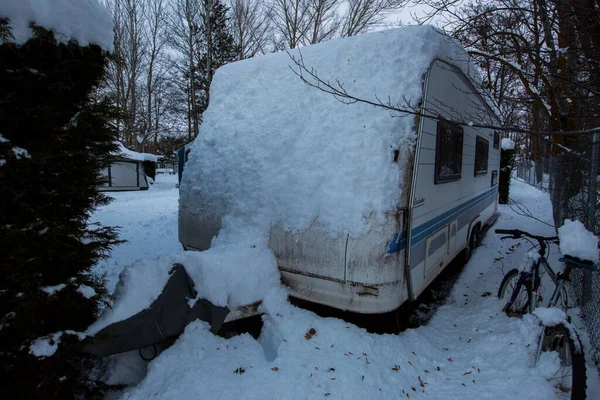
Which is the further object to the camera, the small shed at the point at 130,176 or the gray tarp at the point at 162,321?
the small shed at the point at 130,176

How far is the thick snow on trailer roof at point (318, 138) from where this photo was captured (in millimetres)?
2713

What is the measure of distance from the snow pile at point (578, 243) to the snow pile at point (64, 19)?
350 centimetres

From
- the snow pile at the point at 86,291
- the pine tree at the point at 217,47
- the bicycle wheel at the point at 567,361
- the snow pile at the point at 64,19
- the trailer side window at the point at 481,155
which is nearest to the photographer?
the snow pile at the point at 64,19

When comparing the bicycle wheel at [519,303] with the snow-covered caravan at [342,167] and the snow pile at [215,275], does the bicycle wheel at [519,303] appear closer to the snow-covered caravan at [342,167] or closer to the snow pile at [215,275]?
the snow-covered caravan at [342,167]

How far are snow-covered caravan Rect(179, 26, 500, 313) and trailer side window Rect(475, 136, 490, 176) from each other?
1634 millimetres

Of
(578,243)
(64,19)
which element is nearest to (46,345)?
(64,19)

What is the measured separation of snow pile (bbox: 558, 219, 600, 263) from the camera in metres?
2.42

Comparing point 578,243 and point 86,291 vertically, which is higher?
point 578,243

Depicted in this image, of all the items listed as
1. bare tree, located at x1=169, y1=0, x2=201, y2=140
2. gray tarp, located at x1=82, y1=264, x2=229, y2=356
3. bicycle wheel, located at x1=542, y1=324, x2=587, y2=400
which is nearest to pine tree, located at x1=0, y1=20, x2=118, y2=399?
gray tarp, located at x1=82, y1=264, x2=229, y2=356

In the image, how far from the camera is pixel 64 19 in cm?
179

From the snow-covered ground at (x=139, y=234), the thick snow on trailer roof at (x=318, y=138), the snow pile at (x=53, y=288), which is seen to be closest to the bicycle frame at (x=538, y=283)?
the thick snow on trailer roof at (x=318, y=138)

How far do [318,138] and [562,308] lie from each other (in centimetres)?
260

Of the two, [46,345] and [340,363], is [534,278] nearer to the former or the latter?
[340,363]

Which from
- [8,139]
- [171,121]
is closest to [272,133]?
[8,139]
